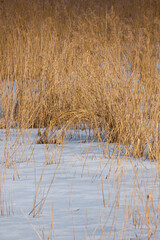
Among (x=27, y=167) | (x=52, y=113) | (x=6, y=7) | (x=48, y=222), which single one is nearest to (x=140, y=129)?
(x=27, y=167)

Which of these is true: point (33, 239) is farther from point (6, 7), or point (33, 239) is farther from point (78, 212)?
point (6, 7)

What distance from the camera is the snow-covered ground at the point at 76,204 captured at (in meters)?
1.43

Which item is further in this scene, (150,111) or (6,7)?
(6,7)

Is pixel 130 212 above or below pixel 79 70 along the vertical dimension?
below

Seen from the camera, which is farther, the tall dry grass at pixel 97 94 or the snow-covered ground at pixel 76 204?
the tall dry grass at pixel 97 94

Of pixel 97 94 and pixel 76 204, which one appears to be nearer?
pixel 76 204

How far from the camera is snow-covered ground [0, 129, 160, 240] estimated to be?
1.43m

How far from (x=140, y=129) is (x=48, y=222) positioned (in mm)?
1352

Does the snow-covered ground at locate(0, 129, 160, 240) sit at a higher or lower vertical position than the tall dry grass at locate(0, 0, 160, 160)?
lower

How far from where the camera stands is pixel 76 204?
1736 millimetres

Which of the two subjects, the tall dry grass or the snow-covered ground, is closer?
the snow-covered ground

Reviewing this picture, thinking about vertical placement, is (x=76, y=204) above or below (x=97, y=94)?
below

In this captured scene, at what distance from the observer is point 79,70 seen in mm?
3791

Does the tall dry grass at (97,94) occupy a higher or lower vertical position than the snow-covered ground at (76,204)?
higher
